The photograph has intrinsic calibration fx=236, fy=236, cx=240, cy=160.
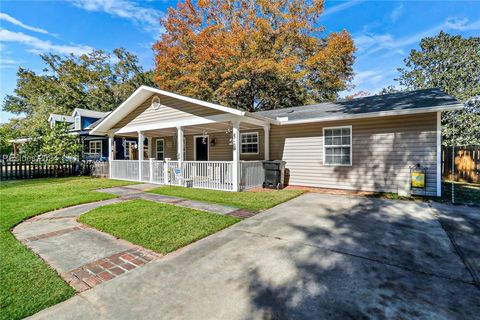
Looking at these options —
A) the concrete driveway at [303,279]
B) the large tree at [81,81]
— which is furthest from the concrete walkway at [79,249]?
the large tree at [81,81]

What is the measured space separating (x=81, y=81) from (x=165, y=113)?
2772cm

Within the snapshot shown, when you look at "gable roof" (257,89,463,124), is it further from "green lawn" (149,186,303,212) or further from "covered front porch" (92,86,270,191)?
"green lawn" (149,186,303,212)

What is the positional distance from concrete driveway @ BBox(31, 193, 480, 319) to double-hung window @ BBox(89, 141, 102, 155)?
20.7 metres

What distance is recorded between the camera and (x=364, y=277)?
271 centimetres

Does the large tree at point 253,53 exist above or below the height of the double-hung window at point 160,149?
above

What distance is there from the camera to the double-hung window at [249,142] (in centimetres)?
1130

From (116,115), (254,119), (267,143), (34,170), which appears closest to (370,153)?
(267,143)

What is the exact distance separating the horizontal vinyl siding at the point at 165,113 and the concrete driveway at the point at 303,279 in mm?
6376

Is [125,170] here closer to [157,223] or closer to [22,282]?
[157,223]

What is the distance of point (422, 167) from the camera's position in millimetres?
7434

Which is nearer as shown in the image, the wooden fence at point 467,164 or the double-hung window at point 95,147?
the wooden fence at point 467,164

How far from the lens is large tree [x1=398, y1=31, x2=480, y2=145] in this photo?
17.5 m

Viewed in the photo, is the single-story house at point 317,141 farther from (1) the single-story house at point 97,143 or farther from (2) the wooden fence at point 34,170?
(1) the single-story house at point 97,143

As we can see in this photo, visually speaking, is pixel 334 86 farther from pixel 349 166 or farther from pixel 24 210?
pixel 24 210
